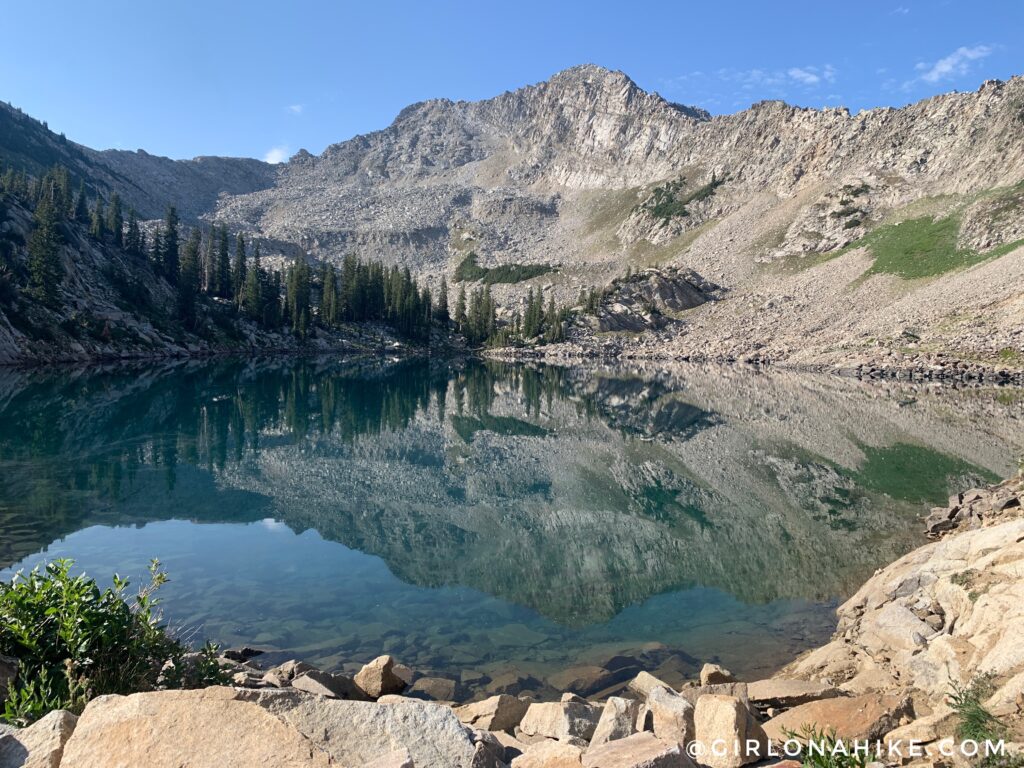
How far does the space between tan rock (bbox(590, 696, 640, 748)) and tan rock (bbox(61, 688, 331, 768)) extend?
16.0 ft

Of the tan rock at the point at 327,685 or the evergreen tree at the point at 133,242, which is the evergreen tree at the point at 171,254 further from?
the tan rock at the point at 327,685

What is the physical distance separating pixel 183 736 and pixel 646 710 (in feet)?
21.2

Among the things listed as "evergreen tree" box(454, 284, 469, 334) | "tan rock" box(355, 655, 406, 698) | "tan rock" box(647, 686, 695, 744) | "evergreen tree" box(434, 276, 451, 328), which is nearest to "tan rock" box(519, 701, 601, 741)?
"tan rock" box(647, 686, 695, 744)

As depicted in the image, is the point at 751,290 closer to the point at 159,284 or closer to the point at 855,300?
the point at 855,300

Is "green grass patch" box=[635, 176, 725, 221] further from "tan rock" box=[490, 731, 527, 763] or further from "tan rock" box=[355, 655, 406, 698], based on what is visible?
"tan rock" box=[490, 731, 527, 763]

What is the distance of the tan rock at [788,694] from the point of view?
392 inches

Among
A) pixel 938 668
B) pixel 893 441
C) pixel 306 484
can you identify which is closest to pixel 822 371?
pixel 893 441

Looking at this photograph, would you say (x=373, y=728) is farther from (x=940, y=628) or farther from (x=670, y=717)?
(x=940, y=628)

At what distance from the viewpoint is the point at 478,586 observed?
19094 millimetres

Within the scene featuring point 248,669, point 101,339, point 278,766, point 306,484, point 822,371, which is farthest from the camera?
point 822,371

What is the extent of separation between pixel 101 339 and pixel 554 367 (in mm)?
74617

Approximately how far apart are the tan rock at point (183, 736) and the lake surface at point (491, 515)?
924 cm

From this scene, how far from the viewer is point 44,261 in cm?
7969

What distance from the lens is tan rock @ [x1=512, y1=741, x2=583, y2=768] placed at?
605 centimetres
